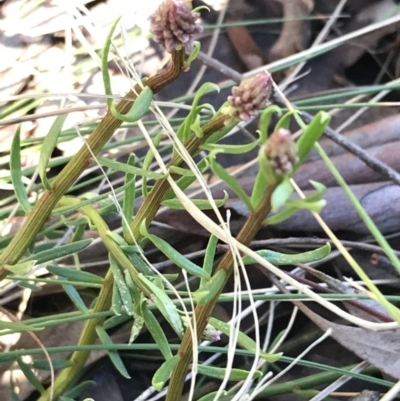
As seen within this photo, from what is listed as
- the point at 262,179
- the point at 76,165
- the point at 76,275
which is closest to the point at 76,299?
the point at 76,275

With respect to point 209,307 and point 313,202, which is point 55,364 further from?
point 313,202

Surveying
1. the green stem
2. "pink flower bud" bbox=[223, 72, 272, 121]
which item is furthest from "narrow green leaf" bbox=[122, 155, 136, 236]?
"pink flower bud" bbox=[223, 72, 272, 121]

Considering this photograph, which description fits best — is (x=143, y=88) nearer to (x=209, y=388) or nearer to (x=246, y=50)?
(x=209, y=388)

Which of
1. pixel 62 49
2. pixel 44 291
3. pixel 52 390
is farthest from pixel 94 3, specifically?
pixel 52 390

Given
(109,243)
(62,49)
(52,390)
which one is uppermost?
(62,49)

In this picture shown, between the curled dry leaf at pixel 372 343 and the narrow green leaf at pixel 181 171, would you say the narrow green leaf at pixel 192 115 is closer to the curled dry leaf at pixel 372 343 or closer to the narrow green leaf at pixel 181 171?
the narrow green leaf at pixel 181 171

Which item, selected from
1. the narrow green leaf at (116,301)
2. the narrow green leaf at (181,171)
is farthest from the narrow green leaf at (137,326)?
the narrow green leaf at (181,171)
